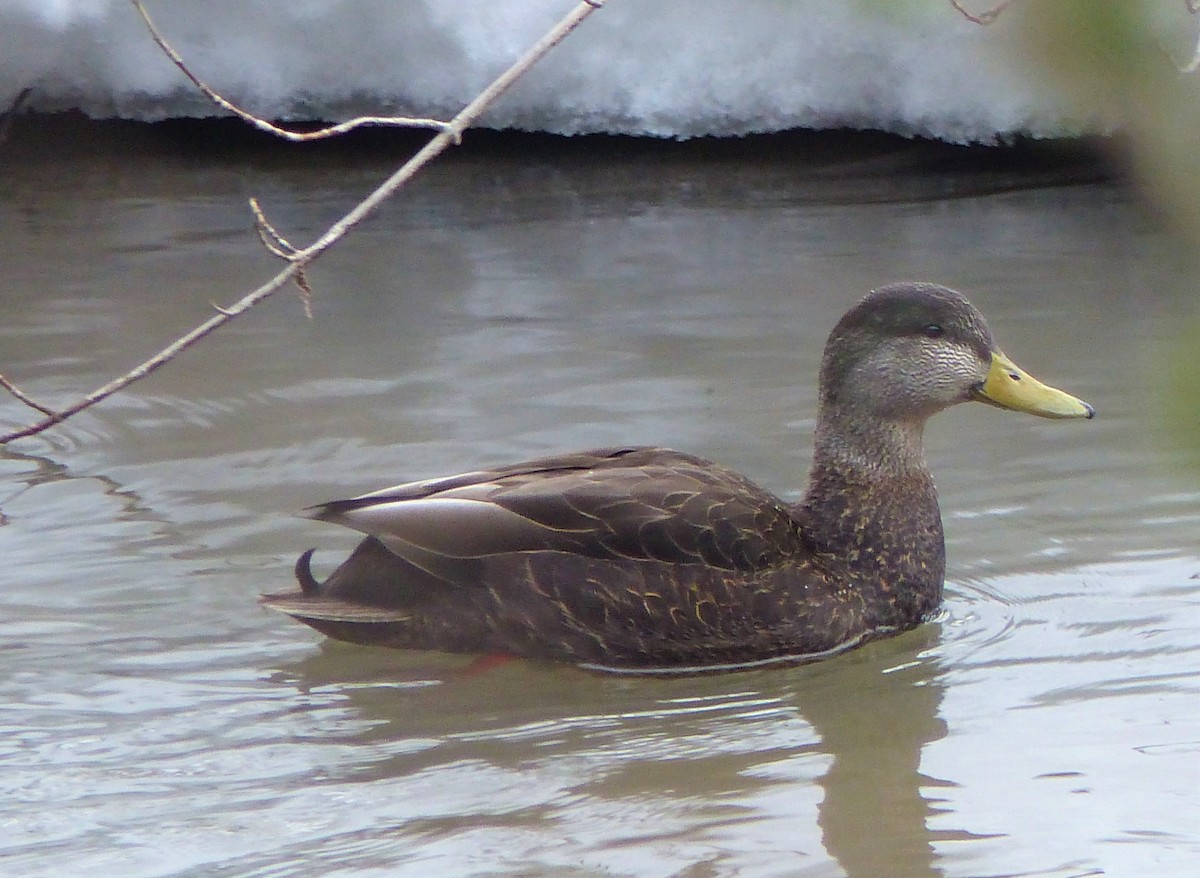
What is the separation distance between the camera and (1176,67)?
3.59 ft

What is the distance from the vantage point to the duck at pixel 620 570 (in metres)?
4.12

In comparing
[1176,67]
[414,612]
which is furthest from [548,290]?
[1176,67]

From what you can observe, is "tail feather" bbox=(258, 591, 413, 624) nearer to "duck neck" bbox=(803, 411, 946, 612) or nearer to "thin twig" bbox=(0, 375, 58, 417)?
"thin twig" bbox=(0, 375, 58, 417)

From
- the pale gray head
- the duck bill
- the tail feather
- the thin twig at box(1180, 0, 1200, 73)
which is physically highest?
the thin twig at box(1180, 0, 1200, 73)

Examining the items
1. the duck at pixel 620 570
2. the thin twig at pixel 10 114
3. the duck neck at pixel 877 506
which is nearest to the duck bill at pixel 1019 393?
the duck at pixel 620 570

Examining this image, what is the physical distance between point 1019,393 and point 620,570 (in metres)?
1.26

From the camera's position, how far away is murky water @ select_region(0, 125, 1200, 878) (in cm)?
323

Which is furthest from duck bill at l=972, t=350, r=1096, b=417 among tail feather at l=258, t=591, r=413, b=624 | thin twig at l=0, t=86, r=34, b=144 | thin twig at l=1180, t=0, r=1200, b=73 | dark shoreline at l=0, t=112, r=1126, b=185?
thin twig at l=0, t=86, r=34, b=144

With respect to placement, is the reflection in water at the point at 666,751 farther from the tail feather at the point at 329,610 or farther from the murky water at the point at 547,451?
the tail feather at the point at 329,610

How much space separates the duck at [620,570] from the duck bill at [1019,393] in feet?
0.04

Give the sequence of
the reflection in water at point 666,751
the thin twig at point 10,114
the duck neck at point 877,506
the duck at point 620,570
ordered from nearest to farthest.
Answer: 1. the reflection in water at point 666,751
2. the duck at point 620,570
3. the duck neck at point 877,506
4. the thin twig at point 10,114

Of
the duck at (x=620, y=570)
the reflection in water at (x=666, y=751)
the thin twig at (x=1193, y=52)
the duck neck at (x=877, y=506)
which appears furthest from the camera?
the duck neck at (x=877, y=506)

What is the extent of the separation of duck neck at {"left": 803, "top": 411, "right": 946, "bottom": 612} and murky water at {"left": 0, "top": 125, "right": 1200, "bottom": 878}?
0.19 meters

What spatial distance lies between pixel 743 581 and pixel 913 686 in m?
0.50
